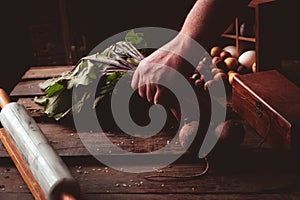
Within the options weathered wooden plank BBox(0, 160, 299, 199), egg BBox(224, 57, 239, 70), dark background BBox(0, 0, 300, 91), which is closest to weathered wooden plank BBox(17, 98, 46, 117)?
weathered wooden plank BBox(0, 160, 299, 199)

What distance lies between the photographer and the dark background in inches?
115

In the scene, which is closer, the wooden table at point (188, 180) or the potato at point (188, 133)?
the wooden table at point (188, 180)

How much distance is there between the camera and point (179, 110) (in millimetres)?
1228

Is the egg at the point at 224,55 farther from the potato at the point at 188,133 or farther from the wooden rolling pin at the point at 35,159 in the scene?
the wooden rolling pin at the point at 35,159

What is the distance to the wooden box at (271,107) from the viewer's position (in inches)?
43.9

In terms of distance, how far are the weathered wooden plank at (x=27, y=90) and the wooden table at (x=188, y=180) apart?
53 cm

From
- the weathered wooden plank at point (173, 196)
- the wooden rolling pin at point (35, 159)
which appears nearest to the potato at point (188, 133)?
the weathered wooden plank at point (173, 196)

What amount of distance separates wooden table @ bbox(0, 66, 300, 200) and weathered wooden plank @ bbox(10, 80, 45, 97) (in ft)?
1.75

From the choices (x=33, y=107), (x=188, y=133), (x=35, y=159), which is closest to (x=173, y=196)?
(x=188, y=133)

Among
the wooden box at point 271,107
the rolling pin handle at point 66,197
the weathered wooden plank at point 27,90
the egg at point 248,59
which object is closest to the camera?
the rolling pin handle at point 66,197

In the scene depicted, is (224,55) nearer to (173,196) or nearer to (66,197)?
(173,196)

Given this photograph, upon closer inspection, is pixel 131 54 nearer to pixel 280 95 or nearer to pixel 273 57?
pixel 280 95

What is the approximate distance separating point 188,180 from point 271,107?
1.11 feet

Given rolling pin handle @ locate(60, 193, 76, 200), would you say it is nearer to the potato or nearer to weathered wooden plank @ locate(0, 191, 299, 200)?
weathered wooden plank @ locate(0, 191, 299, 200)
